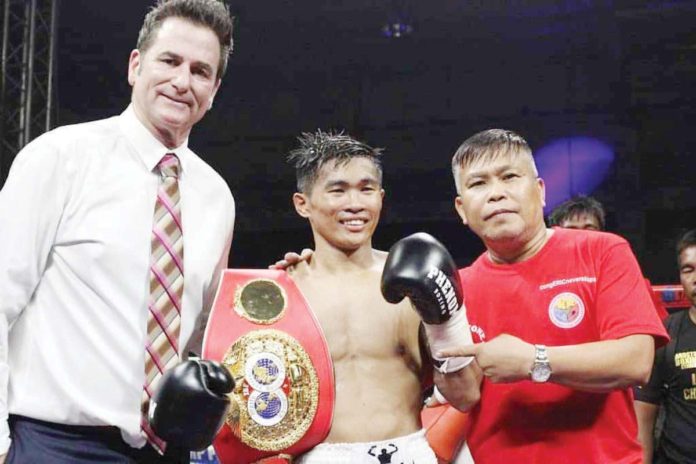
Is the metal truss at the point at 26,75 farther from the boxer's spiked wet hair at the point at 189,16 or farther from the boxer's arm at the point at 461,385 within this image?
the boxer's arm at the point at 461,385

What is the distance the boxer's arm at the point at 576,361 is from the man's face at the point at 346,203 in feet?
1.46

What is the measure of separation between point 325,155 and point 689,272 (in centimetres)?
187

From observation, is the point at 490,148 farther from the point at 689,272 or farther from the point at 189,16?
the point at 689,272

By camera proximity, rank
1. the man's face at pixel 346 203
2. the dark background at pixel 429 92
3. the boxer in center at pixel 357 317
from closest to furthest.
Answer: the boxer in center at pixel 357 317
the man's face at pixel 346 203
the dark background at pixel 429 92

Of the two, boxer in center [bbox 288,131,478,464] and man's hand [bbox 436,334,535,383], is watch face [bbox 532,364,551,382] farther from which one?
boxer in center [bbox 288,131,478,464]

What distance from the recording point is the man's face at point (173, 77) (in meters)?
1.76

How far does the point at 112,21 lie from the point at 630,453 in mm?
8388

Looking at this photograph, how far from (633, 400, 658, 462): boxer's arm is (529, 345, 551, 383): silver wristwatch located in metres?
1.70

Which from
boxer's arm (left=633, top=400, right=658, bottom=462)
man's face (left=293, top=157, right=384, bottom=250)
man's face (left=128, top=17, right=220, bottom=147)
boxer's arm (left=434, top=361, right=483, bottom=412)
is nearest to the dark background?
boxer's arm (left=633, top=400, right=658, bottom=462)

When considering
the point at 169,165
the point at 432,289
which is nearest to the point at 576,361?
the point at 432,289

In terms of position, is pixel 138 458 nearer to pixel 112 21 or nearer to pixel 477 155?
pixel 477 155

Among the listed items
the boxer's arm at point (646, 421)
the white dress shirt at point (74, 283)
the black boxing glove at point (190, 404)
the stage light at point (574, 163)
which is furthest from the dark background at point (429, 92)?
the black boxing glove at point (190, 404)

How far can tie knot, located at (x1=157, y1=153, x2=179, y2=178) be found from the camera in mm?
1782

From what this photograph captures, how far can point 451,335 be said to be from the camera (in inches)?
69.1
